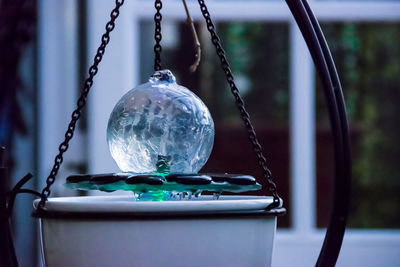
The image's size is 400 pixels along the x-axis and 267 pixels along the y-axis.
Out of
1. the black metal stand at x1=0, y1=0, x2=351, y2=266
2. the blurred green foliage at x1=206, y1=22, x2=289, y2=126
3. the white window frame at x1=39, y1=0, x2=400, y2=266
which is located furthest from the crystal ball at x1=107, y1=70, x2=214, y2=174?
the blurred green foliage at x1=206, y1=22, x2=289, y2=126

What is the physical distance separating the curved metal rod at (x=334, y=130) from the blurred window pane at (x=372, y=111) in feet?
14.5

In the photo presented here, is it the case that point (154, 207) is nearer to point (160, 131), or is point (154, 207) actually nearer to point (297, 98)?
point (160, 131)

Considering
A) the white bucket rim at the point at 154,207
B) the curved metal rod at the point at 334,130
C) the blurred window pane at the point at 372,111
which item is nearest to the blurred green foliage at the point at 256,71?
the blurred window pane at the point at 372,111

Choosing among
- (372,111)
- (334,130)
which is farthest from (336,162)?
(372,111)

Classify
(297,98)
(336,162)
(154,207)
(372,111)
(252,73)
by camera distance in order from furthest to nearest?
1. (372,111)
2. (252,73)
3. (297,98)
4. (336,162)
5. (154,207)

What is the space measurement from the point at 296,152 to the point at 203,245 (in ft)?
5.93

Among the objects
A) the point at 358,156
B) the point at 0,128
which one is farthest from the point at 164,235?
the point at 358,156

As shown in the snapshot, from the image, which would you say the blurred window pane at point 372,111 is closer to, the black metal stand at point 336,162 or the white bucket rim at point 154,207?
the black metal stand at point 336,162

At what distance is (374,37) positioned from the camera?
5.36m

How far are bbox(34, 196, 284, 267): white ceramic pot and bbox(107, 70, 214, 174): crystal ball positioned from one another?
0.10 metres

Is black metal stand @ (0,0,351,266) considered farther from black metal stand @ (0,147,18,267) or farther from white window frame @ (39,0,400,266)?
white window frame @ (39,0,400,266)

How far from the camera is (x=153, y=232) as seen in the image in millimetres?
602

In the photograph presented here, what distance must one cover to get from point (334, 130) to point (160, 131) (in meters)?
0.17

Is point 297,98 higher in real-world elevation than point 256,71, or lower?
lower
